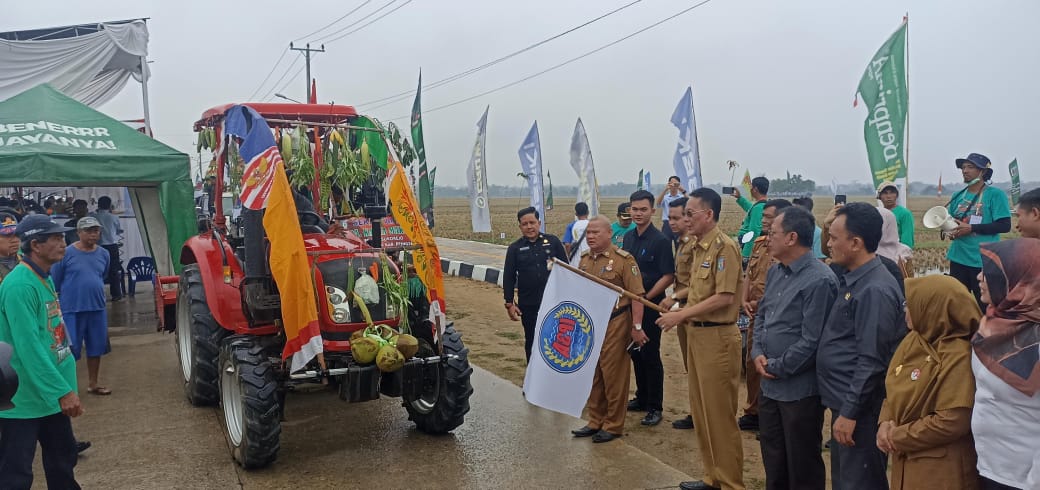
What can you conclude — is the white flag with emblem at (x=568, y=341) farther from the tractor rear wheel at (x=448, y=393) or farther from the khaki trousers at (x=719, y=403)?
the khaki trousers at (x=719, y=403)

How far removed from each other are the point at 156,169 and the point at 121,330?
249 cm

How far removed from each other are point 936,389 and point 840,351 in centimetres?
60

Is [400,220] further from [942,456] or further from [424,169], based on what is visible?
[424,169]

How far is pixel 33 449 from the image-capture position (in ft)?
11.3

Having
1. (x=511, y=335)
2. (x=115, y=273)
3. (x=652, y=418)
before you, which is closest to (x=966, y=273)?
(x=652, y=418)

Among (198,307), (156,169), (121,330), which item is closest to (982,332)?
(198,307)

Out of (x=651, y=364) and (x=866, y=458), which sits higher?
(x=866, y=458)

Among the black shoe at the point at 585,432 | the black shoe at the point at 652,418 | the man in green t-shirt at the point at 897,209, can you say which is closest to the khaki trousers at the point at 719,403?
the black shoe at the point at 585,432

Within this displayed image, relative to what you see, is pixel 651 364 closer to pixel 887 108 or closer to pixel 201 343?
pixel 201 343

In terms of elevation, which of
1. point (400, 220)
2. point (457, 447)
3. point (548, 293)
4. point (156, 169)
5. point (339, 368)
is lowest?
point (457, 447)

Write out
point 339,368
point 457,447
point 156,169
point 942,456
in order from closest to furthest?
point 942,456, point 339,368, point 457,447, point 156,169

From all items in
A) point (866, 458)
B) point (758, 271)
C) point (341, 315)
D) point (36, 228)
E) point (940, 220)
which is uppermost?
point (36, 228)

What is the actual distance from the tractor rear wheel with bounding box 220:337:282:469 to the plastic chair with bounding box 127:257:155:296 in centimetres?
906

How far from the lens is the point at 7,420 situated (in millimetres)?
3338
